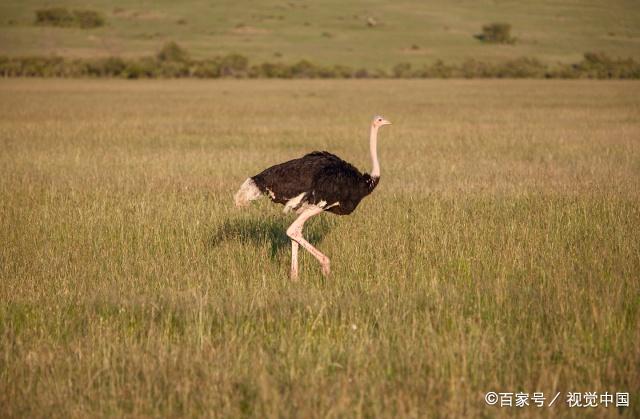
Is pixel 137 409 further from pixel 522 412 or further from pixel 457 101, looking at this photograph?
pixel 457 101

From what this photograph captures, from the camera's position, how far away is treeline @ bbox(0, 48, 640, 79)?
2234 inches

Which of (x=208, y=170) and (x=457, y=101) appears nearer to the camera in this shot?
(x=208, y=170)

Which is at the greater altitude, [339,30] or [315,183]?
[315,183]

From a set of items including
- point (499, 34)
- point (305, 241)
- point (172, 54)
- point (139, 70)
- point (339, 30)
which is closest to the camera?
point (305, 241)

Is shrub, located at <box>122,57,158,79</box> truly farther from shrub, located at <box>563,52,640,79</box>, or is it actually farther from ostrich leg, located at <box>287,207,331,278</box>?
ostrich leg, located at <box>287,207,331,278</box>

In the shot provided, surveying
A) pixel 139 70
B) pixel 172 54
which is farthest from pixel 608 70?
pixel 172 54

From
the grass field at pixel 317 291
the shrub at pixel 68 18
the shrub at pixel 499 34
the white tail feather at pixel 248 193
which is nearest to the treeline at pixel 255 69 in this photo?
the shrub at pixel 499 34

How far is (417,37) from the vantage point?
297ft

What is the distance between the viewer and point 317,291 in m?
7.21

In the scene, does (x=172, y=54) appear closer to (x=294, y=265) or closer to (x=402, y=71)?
(x=402, y=71)

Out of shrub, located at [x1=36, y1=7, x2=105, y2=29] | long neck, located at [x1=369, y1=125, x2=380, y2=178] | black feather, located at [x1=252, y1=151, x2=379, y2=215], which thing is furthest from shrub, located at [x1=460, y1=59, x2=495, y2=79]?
black feather, located at [x1=252, y1=151, x2=379, y2=215]

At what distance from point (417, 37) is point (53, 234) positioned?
83.8 m

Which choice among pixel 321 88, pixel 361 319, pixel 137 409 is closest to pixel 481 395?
pixel 361 319

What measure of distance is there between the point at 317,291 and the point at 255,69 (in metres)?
55.8
